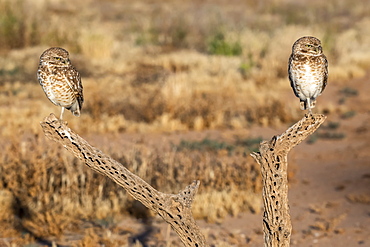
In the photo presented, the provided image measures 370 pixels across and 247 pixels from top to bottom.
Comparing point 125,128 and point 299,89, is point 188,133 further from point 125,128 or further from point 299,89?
point 299,89

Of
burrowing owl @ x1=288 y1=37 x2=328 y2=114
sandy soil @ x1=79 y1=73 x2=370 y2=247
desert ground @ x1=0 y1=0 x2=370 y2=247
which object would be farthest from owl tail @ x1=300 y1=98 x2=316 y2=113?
desert ground @ x1=0 y1=0 x2=370 y2=247

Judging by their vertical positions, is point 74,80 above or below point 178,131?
below

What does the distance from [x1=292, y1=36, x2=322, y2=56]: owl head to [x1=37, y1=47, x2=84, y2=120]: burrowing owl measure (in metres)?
1.76

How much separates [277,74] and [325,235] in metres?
9.85

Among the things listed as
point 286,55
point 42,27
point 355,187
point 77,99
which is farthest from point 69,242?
point 42,27

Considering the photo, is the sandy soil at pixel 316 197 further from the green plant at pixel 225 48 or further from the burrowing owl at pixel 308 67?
the green plant at pixel 225 48

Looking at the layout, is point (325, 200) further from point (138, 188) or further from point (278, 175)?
point (138, 188)

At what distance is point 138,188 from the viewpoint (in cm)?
427

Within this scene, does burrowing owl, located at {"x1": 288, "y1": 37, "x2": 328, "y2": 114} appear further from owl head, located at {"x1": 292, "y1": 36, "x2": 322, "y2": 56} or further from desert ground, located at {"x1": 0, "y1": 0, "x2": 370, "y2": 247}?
desert ground, located at {"x1": 0, "y1": 0, "x2": 370, "y2": 247}

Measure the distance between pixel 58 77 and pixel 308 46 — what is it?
1968mm

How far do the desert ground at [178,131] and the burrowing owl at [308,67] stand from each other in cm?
259

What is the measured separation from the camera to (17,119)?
11453mm

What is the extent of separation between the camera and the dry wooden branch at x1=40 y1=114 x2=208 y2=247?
4.28 meters

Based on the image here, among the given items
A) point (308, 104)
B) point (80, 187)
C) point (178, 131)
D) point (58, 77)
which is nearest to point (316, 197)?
point (80, 187)
